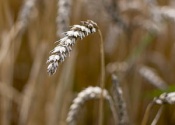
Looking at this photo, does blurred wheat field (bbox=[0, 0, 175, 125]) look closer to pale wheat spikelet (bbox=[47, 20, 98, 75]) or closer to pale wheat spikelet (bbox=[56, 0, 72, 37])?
pale wheat spikelet (bbox=[56, 0, 72, 37])

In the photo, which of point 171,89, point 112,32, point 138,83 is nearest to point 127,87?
point 138,83

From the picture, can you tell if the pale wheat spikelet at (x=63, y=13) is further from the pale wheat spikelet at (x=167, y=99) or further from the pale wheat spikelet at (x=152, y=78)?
the pale wheat spikelet at (x=152, y=78)

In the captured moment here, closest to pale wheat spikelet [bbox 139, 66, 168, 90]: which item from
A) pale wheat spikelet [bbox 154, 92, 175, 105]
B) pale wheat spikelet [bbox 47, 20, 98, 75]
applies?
pale wheat spikelet [bbox 154, 92, 175, 105]

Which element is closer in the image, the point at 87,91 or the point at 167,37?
the point at 87,91

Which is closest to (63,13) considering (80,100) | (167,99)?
(80,100)

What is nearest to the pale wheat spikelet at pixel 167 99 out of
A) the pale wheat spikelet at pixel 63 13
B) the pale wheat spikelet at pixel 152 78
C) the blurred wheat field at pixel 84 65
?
the pale wheat spikelet at pixel 63 13

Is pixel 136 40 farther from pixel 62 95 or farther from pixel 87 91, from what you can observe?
pixel 87 91

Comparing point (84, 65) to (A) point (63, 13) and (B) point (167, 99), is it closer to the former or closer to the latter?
(A) point (63, 13)
